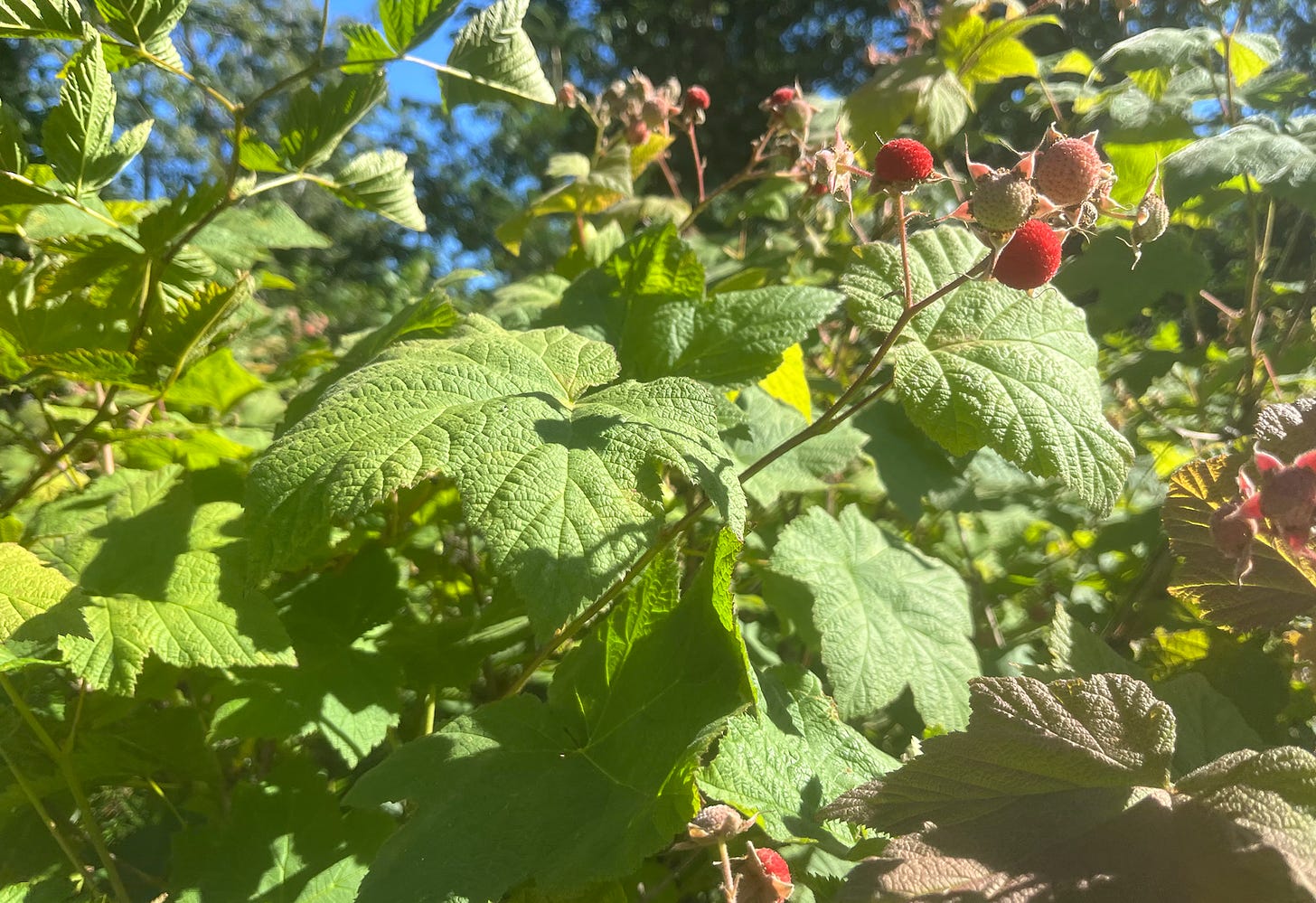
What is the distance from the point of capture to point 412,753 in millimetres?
692

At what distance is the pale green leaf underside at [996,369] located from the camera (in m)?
0.71

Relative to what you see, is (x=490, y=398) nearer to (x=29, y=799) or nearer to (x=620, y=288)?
(x=620, y=288)

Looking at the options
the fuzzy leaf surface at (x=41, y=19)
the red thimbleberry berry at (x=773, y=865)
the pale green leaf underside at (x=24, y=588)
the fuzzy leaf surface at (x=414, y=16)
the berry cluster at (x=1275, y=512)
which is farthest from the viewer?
the fuzzy leaf surface at (x=414, y=16)

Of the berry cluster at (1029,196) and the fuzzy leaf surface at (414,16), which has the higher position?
the fuzzy leaf surface at (414,16)

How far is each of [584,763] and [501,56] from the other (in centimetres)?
81

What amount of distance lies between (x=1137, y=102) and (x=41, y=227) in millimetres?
1585

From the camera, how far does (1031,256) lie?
628mm

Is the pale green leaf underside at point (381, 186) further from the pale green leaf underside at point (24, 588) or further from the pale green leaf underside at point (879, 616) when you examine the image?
the pale green leaf underside at point (879, 616)

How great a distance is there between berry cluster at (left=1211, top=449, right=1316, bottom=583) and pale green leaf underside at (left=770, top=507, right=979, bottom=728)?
0.48m

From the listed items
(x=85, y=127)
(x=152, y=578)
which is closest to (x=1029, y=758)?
(x=152, y=578)

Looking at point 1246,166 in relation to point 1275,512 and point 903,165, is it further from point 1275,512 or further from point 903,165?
point 1275,512

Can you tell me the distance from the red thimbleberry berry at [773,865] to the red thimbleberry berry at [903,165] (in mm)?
541

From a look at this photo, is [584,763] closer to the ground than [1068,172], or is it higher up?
closer to the ground

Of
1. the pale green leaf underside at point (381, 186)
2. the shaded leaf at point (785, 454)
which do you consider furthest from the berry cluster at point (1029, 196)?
the pale green leaf underside at point (381, 186)
